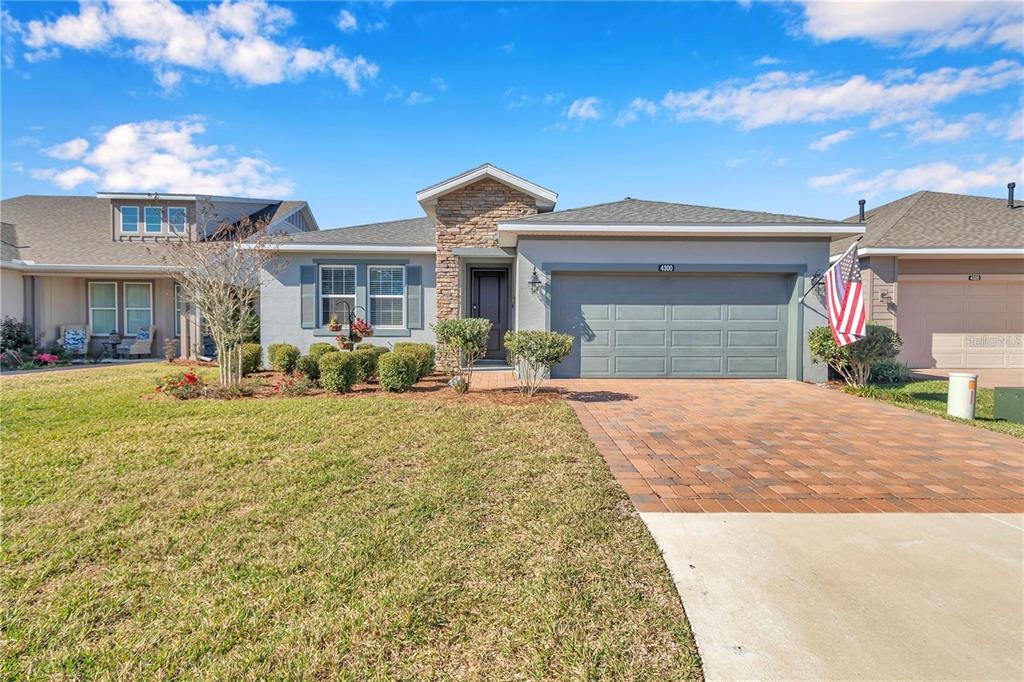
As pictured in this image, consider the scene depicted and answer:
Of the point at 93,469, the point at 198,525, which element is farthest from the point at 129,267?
the point at 198,525

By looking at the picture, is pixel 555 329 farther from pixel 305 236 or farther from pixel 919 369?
pixel 919 369

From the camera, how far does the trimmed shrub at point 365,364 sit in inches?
356

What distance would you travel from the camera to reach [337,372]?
335 inches

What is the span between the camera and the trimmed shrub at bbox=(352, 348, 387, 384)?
905 cm

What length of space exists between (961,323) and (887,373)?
467 centimetres

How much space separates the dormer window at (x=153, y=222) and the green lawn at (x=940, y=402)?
20.9 metres

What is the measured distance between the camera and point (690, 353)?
10.3m

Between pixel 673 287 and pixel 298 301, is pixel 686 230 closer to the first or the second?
pixel 673 287

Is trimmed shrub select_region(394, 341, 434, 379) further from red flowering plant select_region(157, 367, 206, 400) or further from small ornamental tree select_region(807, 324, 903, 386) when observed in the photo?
small ornamental tree select_region(807, 324, 903, 386)

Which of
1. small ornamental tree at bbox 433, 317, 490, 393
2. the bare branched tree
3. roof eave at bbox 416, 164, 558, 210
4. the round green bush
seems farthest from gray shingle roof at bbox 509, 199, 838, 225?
the bare branched tree

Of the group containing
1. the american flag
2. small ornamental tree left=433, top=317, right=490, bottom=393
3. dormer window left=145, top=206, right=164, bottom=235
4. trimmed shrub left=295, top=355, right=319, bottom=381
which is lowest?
trimmed shrub left=295, top=355, right=319, bottom=381

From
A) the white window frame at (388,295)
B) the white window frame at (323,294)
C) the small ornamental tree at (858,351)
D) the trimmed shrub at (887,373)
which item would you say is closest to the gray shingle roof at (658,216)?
the small ornamental tree at (858,351)

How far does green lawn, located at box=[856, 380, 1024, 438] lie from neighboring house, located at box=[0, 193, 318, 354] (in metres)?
17.2

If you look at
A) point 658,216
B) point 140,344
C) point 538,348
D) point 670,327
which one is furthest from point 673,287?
point 140,344
